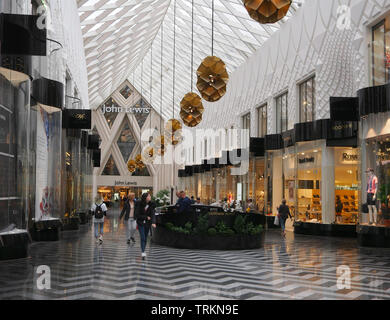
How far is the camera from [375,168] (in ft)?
45.6

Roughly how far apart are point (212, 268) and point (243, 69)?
21.6m

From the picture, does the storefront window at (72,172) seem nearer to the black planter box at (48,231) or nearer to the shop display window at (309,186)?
the black planter box at (48,231)

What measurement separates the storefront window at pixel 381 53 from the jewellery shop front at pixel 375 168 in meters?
1.09

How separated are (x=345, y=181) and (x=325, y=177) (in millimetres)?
801

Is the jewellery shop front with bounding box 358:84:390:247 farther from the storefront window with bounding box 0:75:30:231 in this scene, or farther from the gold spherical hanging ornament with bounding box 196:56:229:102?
the storefront window with bounding box 0:75:30:231

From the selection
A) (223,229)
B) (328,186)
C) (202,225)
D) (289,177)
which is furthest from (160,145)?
(223,229)

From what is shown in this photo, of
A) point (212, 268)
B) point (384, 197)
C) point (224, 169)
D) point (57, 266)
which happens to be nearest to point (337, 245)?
point (384, 197)

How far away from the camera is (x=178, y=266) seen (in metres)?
9.34

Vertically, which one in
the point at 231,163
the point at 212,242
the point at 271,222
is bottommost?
the point at 271,222

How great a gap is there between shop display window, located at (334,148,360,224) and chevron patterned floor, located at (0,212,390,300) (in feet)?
15.5

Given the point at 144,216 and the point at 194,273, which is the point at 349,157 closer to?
the point at 144,216

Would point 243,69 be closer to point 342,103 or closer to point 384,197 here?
point 342,103

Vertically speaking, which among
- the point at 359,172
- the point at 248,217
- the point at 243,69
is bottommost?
the point at 248,217
